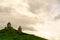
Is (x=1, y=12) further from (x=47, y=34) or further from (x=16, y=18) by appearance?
(x=47, y=34)

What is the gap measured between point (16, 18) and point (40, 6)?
1770 millimetres

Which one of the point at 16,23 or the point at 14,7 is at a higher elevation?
the point at 14,7

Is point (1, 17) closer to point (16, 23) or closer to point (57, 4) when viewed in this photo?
point (16, 23)

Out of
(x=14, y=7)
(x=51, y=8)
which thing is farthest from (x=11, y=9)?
(x=51, y=8)

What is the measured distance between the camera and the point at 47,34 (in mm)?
8953

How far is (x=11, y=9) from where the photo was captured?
9.62 m

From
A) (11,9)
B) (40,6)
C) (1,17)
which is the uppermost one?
(40,6)

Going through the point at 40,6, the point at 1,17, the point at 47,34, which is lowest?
the point at 47,34

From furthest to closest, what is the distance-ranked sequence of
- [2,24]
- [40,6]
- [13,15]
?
[40,6], [13,15], [2,24]

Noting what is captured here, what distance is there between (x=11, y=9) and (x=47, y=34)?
251cm

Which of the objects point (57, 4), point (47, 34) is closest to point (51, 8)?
point (57, 4)

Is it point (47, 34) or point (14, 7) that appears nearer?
point (47, 34)

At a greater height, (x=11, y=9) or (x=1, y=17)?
(x=11, y=9)

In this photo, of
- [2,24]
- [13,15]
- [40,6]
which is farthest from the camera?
[40,6]
